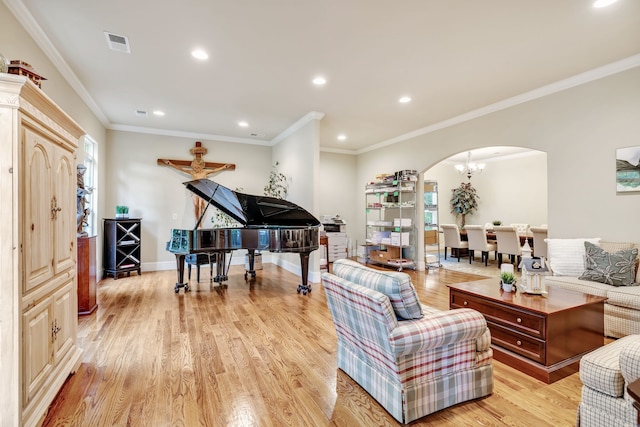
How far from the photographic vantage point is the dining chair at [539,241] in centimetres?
569

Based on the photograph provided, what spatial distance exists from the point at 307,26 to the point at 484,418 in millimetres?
3265

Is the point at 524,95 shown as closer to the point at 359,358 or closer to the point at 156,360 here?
the point at 359,358

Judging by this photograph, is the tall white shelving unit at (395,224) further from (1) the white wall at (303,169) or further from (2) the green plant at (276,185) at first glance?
(2) the green plant at (276,185)

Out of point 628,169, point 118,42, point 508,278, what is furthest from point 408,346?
point 118,42

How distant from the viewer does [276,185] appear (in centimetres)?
679

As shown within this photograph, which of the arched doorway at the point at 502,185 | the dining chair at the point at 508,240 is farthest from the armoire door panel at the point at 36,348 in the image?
the dining chair at the point at 508,240

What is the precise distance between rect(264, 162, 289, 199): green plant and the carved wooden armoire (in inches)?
171

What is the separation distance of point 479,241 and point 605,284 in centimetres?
383

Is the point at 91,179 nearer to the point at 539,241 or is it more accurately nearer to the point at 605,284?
the point at 605,284

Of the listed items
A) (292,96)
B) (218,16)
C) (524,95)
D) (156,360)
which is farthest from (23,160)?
(524,95)

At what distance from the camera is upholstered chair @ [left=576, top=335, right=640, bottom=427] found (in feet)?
4.49

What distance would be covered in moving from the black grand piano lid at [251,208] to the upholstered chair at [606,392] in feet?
11.4

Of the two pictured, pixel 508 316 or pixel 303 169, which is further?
pixel 303 169

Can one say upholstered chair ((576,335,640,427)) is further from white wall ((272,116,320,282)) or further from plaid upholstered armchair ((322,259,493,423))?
white wall ((272,116,320,282))
